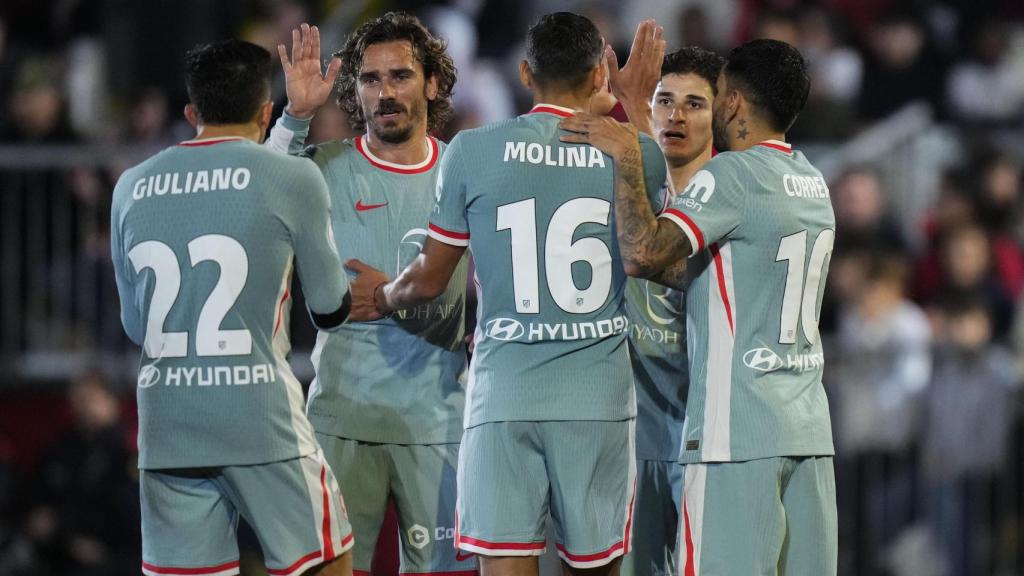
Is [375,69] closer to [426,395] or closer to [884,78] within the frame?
[426,395]

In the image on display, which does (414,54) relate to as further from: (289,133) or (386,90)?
(289,133)

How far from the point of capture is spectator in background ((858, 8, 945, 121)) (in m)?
12.2

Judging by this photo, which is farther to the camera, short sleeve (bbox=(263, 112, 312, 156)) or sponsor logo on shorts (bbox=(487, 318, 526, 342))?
short sleeve (bbox=(263, 112, 312, 156))

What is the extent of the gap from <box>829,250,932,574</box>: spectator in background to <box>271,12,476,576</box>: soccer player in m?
3.85

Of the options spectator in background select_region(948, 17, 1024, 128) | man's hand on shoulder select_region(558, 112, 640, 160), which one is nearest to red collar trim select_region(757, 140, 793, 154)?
man's hand on shoulder select_region(558, 112, 640, 160)

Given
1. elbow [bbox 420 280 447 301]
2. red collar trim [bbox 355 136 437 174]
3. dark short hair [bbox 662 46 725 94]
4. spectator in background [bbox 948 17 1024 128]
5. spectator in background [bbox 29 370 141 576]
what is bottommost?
spectator in background [bbox 29 370 141 576]

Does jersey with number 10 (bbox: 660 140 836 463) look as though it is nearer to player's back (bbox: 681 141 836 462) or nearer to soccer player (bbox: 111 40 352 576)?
player's back (bbox: 681 141 836 462)

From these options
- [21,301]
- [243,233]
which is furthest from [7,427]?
[243,233]

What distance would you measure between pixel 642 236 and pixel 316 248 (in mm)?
1124

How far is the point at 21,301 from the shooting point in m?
10.3

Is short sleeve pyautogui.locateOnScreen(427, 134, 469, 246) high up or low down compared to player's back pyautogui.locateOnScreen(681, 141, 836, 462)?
up

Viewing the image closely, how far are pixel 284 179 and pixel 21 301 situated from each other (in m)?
5.68

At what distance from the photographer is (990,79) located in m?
12.7

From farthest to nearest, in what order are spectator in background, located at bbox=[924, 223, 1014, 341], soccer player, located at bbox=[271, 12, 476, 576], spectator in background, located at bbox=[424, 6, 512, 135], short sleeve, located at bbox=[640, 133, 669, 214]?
spectator in background, located at bbox=[424, 6, 512, 135]
spectator in background, located at bbox=[924, 223, 1014, 341]
soccer player, located at bbox=[271, 12, 476, 576]
short sleeve, located at bbox=[640, 133, 669, 214]
